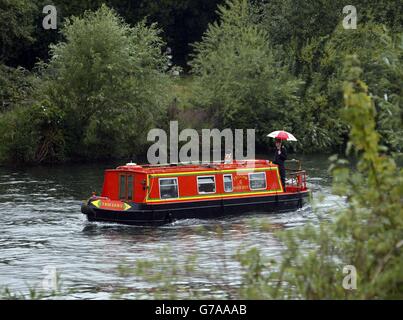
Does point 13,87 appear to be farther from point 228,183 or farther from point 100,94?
point 228,183

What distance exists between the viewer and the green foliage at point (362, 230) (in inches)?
500

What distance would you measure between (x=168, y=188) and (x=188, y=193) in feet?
2.67

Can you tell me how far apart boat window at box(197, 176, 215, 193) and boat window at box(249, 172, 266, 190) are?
1.59m

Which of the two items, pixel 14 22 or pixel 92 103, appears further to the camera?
pixel 14 22

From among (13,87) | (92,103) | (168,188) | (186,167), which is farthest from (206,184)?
(13,87)

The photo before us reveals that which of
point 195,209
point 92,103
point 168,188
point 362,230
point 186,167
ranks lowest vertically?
point 195,209

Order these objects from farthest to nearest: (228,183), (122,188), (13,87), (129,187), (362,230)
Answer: (13,87)
(228,183)
(122,188)
(129,187)
(362,230)

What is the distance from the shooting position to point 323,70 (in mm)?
60594

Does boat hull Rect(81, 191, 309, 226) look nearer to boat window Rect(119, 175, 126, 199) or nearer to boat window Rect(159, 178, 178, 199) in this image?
boat window Rect(159, 178, 178, 199)

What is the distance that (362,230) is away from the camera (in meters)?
12.9

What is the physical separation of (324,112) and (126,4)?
1904 cm

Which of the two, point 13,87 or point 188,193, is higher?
point 13,87

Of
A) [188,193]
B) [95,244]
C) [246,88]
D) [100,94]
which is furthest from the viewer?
[246,88]
